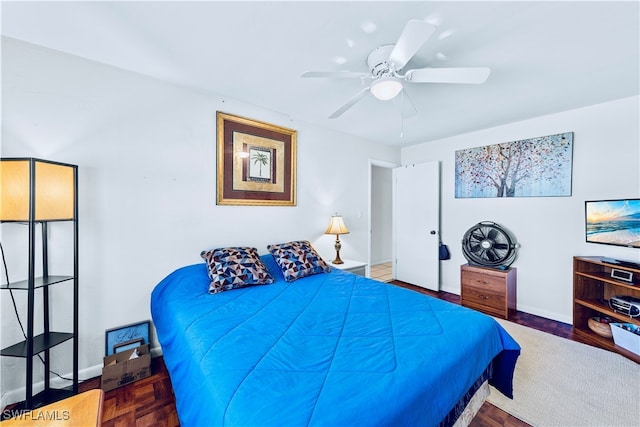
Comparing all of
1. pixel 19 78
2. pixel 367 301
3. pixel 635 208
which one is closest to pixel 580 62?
pixel 635 208

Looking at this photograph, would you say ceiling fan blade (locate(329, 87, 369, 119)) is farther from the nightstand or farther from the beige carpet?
the beige carpet

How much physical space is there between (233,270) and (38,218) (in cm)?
118

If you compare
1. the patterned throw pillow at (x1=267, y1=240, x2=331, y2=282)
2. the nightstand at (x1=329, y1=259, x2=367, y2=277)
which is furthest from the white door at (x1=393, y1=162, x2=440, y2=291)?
the patterned throw pillow at (x1=267, y1=240, x2=331, y2=282)

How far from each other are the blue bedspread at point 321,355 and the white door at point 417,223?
218cm

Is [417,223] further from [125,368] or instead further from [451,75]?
[125,368]

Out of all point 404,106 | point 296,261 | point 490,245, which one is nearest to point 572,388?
point 490,245

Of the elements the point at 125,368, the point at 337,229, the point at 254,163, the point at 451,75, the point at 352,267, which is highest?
the point at 451,75

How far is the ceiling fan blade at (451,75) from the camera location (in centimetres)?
140

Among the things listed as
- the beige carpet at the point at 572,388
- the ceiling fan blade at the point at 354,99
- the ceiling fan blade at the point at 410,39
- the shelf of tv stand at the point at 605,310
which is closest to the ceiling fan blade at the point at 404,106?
the ceiling fan blade at the point at 354,99

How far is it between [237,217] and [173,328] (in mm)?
1239

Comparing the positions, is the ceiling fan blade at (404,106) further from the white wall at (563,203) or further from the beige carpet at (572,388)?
the beige carpet at (572,388)

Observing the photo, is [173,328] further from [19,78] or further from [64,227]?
[19,78]

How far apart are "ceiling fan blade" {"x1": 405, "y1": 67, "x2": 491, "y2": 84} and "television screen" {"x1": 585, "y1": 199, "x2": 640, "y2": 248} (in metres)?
2.17

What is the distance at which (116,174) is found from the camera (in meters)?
1.92
